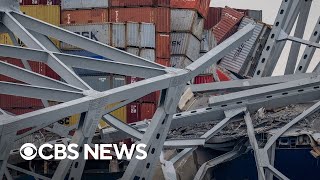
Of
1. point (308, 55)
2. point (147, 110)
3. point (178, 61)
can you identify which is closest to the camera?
point (308, 55)

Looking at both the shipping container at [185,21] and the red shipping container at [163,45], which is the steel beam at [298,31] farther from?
the shipping container at [185,21]

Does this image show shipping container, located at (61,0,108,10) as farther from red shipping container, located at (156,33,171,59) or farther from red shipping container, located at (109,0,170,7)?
red shipping container, located at (156,33,171,59)

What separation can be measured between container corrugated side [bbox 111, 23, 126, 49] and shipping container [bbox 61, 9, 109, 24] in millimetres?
2546

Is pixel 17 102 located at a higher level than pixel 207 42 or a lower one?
lower

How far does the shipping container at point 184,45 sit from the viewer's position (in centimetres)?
6238

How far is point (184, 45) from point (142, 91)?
42.4 meters

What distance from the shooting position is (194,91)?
33562 millimetres

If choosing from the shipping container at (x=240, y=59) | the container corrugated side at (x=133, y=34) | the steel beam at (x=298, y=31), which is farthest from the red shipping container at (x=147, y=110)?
the steel beam at (x=298, y=31)

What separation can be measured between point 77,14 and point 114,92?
142 ft

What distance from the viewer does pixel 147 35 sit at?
5831cm

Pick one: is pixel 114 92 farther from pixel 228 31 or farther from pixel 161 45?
pixel 228 31

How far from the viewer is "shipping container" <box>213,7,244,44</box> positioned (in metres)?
67.7

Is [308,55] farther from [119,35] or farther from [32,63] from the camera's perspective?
[32,63]

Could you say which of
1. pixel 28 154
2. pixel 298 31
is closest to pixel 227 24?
pixel 298 31
